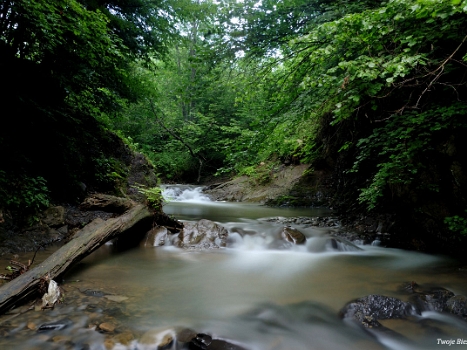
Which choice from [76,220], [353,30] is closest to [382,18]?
[353,30]

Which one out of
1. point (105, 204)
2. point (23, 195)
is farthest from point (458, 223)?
point (23, 195)

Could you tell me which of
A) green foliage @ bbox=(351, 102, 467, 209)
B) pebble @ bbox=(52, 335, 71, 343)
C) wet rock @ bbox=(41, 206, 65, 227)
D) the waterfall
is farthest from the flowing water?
the waterfall

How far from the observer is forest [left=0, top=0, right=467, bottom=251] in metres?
3.78

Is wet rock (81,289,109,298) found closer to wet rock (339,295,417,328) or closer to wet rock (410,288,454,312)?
wet rock (339,295,417,328)

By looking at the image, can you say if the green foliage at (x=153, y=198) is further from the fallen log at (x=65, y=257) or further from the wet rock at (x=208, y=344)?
the wet rock at (x=208, y=344)

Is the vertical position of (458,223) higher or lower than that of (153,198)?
lower

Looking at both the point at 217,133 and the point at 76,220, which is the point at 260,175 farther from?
→ the point at 76,220

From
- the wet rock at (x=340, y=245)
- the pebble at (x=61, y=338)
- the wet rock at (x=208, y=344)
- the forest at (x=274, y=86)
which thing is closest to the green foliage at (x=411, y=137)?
the forest at (x=274, y=86)

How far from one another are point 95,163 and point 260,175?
8828mm

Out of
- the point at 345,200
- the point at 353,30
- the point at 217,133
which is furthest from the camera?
the point at 217,133

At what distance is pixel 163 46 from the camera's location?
26.4 ft

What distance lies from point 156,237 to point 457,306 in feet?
15.9

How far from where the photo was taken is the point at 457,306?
2.96m

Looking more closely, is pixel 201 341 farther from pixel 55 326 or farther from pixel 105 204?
pixel 105 204
